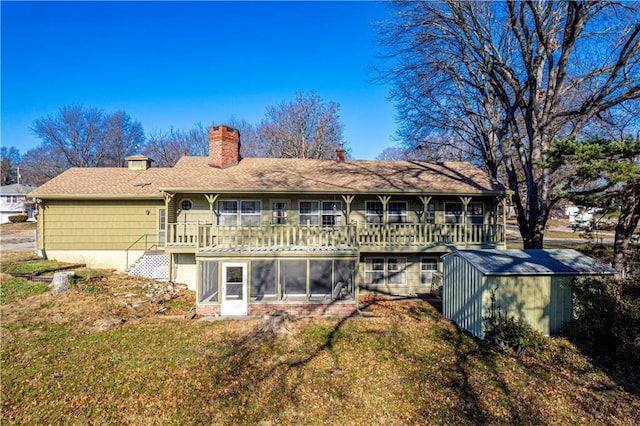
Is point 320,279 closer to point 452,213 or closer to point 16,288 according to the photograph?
point 452,213

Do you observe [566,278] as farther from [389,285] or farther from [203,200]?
[203,200]

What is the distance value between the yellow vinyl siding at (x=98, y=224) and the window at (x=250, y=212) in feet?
16.5

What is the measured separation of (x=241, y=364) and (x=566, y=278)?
1001cm

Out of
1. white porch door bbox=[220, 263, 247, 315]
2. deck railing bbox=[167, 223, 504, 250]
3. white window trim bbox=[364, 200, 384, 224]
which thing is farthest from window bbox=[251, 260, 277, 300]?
white window trim bbox=[364, 200, 384, 224]

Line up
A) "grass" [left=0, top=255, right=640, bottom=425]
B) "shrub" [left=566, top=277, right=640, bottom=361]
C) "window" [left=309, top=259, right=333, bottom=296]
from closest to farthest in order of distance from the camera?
"grass" [left=0, top=255, right=640, bottom=425]
"shrub" [left=566, top=277, right=640, bottom=361]
"window" [left=309, top=259, right=333, bottom=296]

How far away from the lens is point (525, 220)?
15.0 metres

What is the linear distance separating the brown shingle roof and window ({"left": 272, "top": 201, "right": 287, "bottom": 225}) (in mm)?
1099

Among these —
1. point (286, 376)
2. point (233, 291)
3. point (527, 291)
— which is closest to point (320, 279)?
point (233, 291)

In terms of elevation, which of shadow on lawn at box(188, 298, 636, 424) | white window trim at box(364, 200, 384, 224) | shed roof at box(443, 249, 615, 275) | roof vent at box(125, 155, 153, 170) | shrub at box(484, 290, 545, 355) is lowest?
shadow on lawn at box(188, 298, 636, 424)

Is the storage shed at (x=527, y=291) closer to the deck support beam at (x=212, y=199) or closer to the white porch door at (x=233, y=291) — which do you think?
the white porch door at (x=233, y=291)

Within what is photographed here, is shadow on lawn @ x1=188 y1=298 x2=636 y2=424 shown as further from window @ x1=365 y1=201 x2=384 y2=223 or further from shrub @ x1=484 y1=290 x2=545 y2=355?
window @ x1=365 y1=201 x2=384 y2=223

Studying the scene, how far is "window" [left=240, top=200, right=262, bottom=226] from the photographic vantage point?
578 inches

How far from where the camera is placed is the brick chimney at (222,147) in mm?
16141

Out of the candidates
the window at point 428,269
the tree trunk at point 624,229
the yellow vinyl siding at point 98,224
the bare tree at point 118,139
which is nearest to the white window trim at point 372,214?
the window at point 428,269
